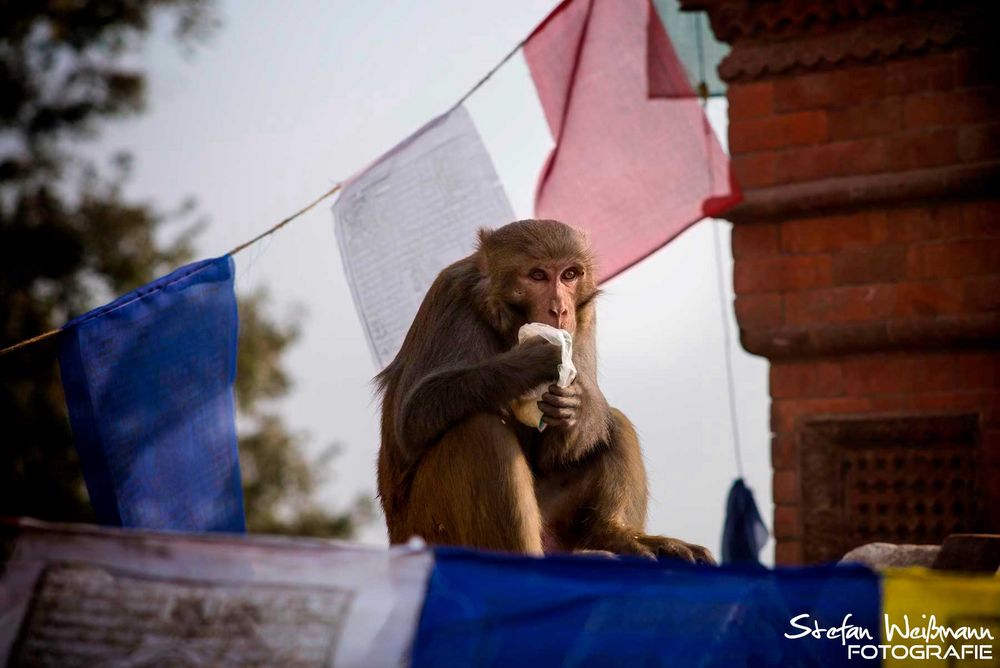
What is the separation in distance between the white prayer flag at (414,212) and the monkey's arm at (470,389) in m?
1.31

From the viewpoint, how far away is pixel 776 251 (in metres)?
5.91

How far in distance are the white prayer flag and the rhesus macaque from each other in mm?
838

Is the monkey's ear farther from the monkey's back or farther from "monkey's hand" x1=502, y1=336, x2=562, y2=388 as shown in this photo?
"monkey's hand" x1=502, y1=336, x2=562, y2=388

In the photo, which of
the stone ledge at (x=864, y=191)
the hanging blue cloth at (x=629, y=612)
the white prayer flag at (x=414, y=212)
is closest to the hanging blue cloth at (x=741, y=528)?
the stone ledge at (x=864, y=191)

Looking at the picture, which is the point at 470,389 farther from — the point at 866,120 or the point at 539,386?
the point at 866,120

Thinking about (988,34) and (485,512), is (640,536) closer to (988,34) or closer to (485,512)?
(485,512)

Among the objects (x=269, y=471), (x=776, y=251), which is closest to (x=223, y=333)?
(x=776, y=251)

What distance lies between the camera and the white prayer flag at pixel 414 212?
17.3ft

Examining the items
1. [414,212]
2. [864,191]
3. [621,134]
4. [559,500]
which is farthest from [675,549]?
[864,191]

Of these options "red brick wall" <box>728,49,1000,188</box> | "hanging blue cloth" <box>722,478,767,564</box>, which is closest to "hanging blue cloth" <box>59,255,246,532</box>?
"red brick wall" <box>728,49,1000,188</box>

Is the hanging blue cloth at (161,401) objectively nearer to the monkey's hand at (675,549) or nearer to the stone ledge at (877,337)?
the monkey's hand at (675,549)

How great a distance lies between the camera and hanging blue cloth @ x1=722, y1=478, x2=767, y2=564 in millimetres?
6391

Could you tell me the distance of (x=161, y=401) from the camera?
4.38 metres

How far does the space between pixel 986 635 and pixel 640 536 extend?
1918mm
